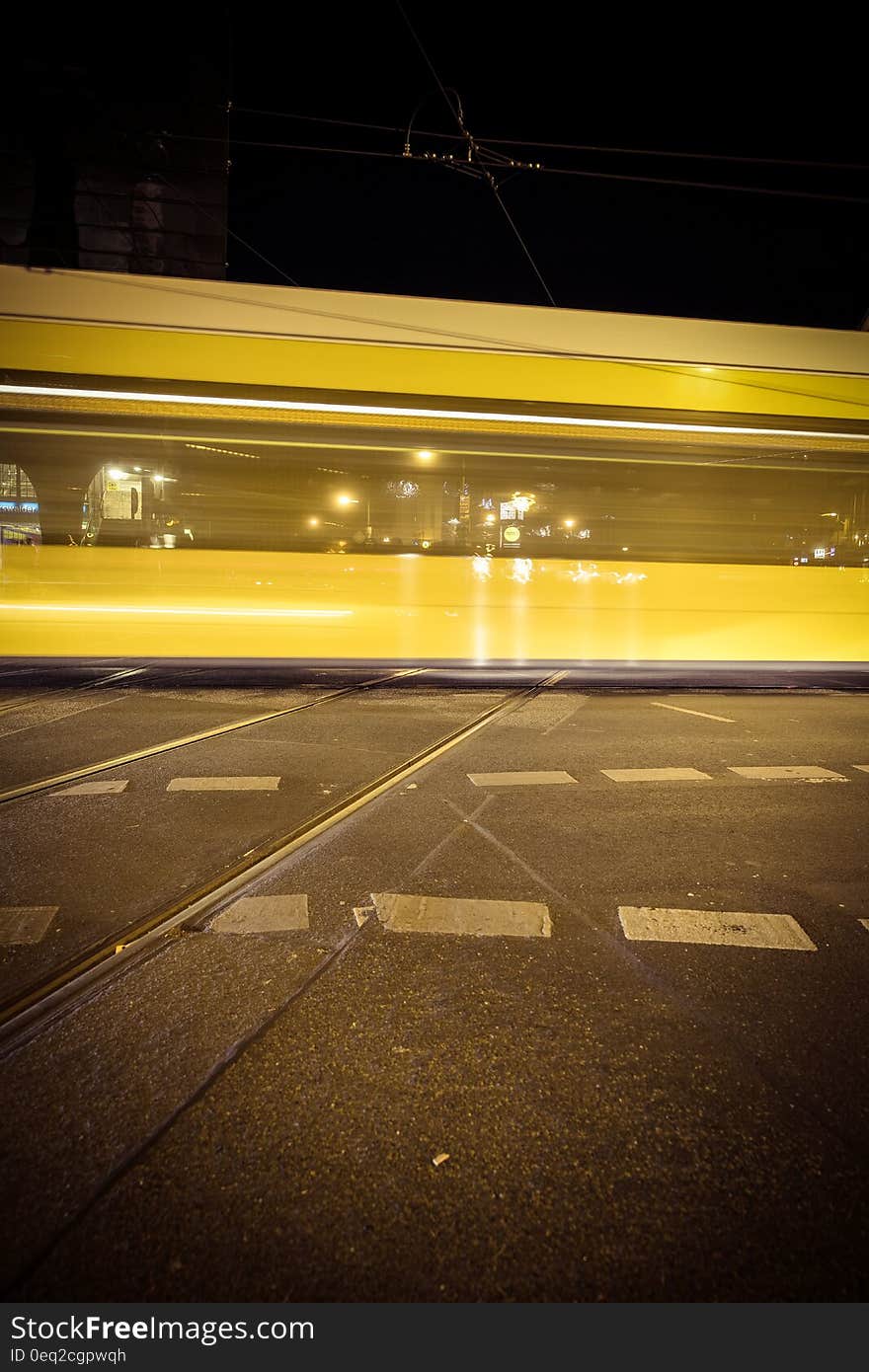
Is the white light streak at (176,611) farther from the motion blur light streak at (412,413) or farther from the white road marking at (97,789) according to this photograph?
the white road marking at (97,789)

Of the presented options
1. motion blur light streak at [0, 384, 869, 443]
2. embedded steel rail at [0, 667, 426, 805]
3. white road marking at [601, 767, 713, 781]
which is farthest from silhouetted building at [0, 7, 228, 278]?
white road marking at [601, 767, 713, 781]

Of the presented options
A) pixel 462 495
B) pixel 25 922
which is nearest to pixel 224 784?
pixel 25 922

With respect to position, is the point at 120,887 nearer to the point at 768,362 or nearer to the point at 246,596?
the point at 246,596

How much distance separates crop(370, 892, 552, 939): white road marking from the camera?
2.80m

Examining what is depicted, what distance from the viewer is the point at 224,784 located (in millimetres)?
4766

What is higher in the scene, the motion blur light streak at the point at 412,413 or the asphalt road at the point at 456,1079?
the motion blur light streak at the point at 412,413

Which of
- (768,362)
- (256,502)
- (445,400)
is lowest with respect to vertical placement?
(256,502)

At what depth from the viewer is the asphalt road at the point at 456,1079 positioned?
1.44m

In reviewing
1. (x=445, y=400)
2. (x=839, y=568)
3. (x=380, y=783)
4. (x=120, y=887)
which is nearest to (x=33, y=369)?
(x=445, y=400)

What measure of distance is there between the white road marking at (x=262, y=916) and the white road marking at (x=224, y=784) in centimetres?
168

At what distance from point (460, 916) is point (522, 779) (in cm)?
213

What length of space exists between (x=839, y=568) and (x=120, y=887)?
1019 cm

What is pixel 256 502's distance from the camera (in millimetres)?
8938

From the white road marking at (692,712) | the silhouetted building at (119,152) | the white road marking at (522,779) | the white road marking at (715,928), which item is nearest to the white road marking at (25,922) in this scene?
the white road marking at (715,928)
